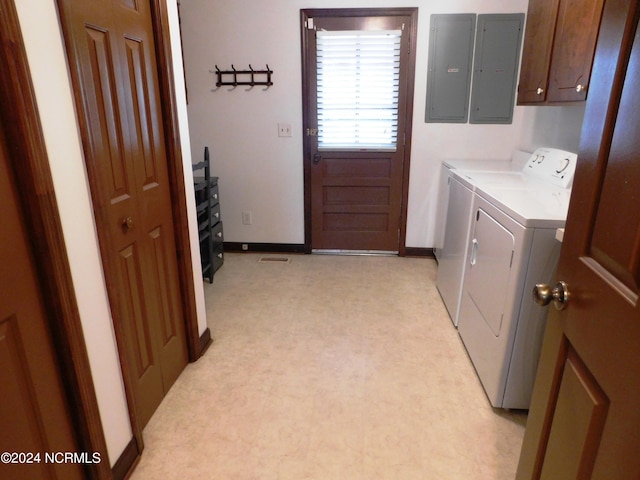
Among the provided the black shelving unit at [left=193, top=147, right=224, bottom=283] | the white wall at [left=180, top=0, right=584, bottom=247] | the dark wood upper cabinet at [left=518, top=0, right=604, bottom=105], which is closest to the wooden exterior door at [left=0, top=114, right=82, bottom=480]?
the black shelving unit at [left=193, top=147, right=224, bottom=283]

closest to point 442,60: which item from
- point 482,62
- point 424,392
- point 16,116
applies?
point 482,62

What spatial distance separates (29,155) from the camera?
1038 millimetres

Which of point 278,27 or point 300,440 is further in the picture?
point 278,27

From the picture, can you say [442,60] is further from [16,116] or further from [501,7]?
[16,116]

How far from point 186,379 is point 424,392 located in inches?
47.4

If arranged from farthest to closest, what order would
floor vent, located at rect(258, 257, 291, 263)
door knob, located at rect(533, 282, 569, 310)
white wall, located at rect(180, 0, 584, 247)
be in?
floor vent, located at rect(258, 257, 291, 263) → white wall, located at rect(180, 0, 584, 247) → door knob, located at rect(533, 282, 569, 310)

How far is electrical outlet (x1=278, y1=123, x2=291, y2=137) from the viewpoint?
3568 mm

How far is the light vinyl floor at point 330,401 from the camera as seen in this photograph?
5.21 feet

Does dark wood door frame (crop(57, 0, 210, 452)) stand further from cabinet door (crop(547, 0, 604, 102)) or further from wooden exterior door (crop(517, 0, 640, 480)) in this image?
cabinet door (crop(547, 0, 604, 102))

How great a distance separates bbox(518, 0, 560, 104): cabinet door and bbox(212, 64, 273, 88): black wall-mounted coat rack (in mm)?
1966

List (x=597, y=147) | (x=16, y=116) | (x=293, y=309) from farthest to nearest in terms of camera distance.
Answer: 1. (x=293, y=309)
2. (x=16, y=116)
3. (x=597, y=147)

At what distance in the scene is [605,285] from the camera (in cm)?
77

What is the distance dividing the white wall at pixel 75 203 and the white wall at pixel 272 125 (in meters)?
2.46

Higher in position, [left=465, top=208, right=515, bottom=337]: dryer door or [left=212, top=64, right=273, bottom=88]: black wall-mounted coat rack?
[left=212, top=64, right=273, bottom=88]: black wall-mounted coat rack
